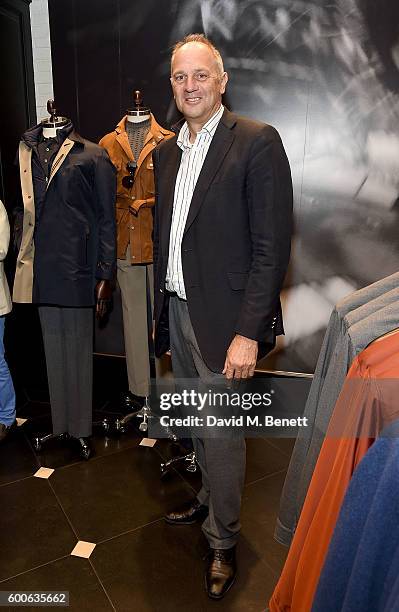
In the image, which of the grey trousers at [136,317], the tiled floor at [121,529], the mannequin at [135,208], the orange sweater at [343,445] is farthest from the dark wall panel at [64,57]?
the orange sweater at [343,445]

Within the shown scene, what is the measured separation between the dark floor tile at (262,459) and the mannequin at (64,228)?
1126mm

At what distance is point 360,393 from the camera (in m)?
0.91

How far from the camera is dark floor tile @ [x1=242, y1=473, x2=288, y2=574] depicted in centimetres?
205

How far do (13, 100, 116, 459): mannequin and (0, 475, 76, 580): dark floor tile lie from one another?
0.74 metres

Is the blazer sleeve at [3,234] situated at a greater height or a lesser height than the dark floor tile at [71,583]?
greater

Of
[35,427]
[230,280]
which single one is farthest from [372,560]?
[35,427]

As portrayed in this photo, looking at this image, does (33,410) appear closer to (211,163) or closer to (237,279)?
(237,279)

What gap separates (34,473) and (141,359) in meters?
0.83

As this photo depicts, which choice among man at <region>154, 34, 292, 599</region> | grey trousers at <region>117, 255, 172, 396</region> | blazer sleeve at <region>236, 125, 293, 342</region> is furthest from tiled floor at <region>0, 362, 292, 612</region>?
blazer sleeve at <region>236, 125, 293, 342</region>

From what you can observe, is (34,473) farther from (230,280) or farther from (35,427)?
(230,280)

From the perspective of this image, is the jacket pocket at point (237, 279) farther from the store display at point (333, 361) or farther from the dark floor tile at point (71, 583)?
the dark floor tile at point (71, 583)

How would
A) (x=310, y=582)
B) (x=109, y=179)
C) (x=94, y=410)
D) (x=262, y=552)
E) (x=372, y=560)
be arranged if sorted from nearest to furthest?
(x=372, y=560), (x=310, y=582), (x=262, y=552), (x=109, y=179), (x=94, y=410)

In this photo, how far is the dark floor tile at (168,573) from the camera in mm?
1832

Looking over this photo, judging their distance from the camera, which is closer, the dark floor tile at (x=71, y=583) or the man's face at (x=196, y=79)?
the man's face at (x=196, y=79)
